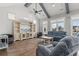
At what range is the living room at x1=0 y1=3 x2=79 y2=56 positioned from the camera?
213cm

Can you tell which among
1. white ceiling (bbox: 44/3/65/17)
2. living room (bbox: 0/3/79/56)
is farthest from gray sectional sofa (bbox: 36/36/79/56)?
white ceiling (bbox: 44/3/65/17)

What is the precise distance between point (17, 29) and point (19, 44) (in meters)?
0.34

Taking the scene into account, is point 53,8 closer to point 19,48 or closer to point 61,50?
point 61,50

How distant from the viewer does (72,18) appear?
2.39 meters

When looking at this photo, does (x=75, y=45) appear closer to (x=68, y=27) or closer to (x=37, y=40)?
(x=68, y=27)

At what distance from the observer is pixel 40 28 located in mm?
2428

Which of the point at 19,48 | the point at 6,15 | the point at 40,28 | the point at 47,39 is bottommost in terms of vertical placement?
the point at 19,48

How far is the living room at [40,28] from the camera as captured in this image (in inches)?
84.0

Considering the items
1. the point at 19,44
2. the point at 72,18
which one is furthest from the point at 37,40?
the point at 72,18

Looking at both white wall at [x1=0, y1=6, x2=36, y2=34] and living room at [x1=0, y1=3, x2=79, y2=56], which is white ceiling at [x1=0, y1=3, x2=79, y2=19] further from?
white wall at [x1=0, y1=6, x2=36, y2=34]

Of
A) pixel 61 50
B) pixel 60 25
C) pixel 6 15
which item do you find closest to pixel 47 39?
pixel 60 25

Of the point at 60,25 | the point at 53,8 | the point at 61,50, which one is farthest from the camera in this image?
the point at 60,25

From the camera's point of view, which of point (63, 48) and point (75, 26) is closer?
point (63, 48)

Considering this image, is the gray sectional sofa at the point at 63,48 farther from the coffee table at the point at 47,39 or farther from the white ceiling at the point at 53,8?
the white ceiling at the point at 53,8
